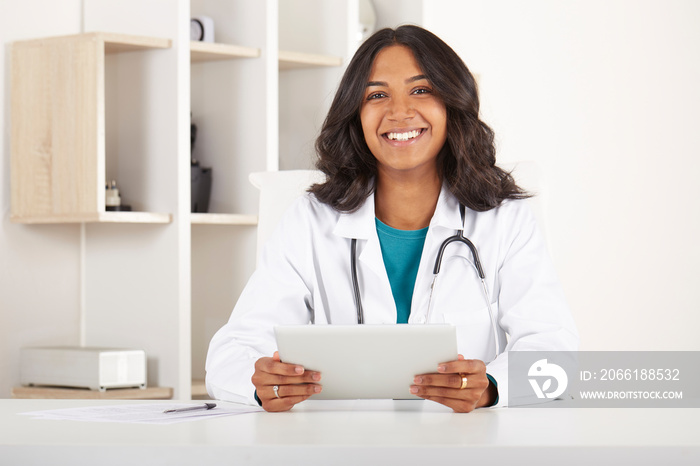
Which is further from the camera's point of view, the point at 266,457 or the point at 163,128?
the point at 163,128

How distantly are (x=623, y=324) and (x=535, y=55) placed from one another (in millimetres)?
1265

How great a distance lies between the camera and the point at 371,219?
76.9 inches

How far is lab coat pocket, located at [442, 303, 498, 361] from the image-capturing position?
183 cm

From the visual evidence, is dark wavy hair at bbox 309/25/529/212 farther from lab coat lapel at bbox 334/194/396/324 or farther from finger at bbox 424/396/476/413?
finger at bbox 424/396/476/413

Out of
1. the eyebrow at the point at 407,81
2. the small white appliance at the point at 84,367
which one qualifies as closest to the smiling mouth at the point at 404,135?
the eyebrow at the point at 407,81

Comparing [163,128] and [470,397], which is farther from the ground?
[163,128]

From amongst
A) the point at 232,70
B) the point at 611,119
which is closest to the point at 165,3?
the point at 232,70

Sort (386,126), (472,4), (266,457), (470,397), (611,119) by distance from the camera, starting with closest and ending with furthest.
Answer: (266,457) → (470,397) → (386,126) → (472,4) → (611,119)

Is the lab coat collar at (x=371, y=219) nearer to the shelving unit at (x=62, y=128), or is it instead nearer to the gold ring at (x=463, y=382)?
the gold ring at (x=463, y=382)

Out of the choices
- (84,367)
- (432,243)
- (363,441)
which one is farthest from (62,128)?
(363,441)

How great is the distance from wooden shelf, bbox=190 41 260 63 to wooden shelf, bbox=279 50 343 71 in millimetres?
113

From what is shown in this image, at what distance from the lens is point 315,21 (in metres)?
3.08

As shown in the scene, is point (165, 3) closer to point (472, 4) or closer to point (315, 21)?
point (315, 21)

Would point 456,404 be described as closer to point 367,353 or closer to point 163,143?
point 367,353
